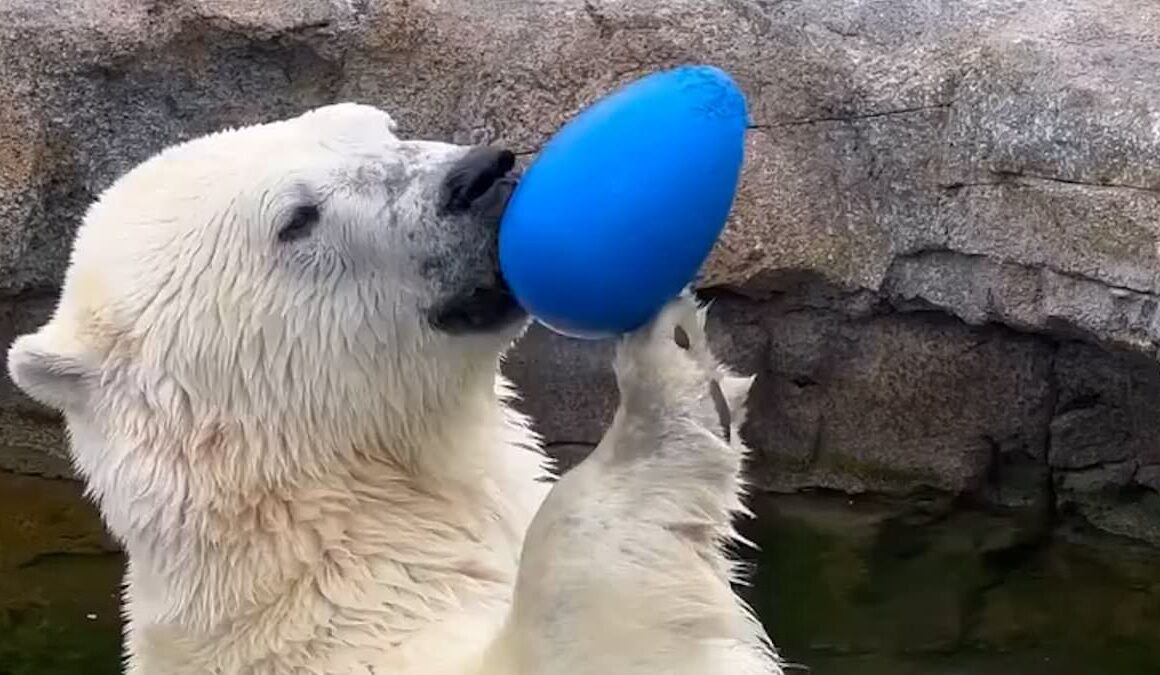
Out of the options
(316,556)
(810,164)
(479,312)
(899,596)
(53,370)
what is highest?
(810,164)

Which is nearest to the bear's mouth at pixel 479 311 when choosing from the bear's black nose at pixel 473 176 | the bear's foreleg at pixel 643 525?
the bear's black nose at pixel 473 176

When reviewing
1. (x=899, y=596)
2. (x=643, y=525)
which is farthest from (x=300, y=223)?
(x=899, y=596)

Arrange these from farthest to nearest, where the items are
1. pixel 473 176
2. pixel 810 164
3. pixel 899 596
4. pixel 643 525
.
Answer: pixel 899 596 < pixel 810 164 < pixel 473 176 < pixel 643 525

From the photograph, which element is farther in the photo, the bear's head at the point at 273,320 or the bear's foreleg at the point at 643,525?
the bear's head at the point at 273,320

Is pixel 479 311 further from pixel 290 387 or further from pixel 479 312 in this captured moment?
pixel 290 387

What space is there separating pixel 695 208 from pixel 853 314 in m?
2.68

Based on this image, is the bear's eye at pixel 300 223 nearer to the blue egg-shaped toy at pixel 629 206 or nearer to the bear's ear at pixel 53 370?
the bear's ear at pixel 53 370

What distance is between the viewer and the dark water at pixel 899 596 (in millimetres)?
4414

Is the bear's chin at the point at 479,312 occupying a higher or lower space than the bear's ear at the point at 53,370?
higher

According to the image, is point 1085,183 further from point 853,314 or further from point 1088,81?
point 853,314

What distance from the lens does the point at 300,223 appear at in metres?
2.33

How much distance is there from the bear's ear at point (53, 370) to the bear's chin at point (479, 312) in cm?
42

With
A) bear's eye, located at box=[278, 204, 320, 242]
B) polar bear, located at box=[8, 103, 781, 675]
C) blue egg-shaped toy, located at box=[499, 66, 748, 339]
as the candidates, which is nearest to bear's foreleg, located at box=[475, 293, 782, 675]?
blue egg-shaped toy, located at box=[499, 66, 748, 339]

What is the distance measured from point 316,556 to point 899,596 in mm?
2549
